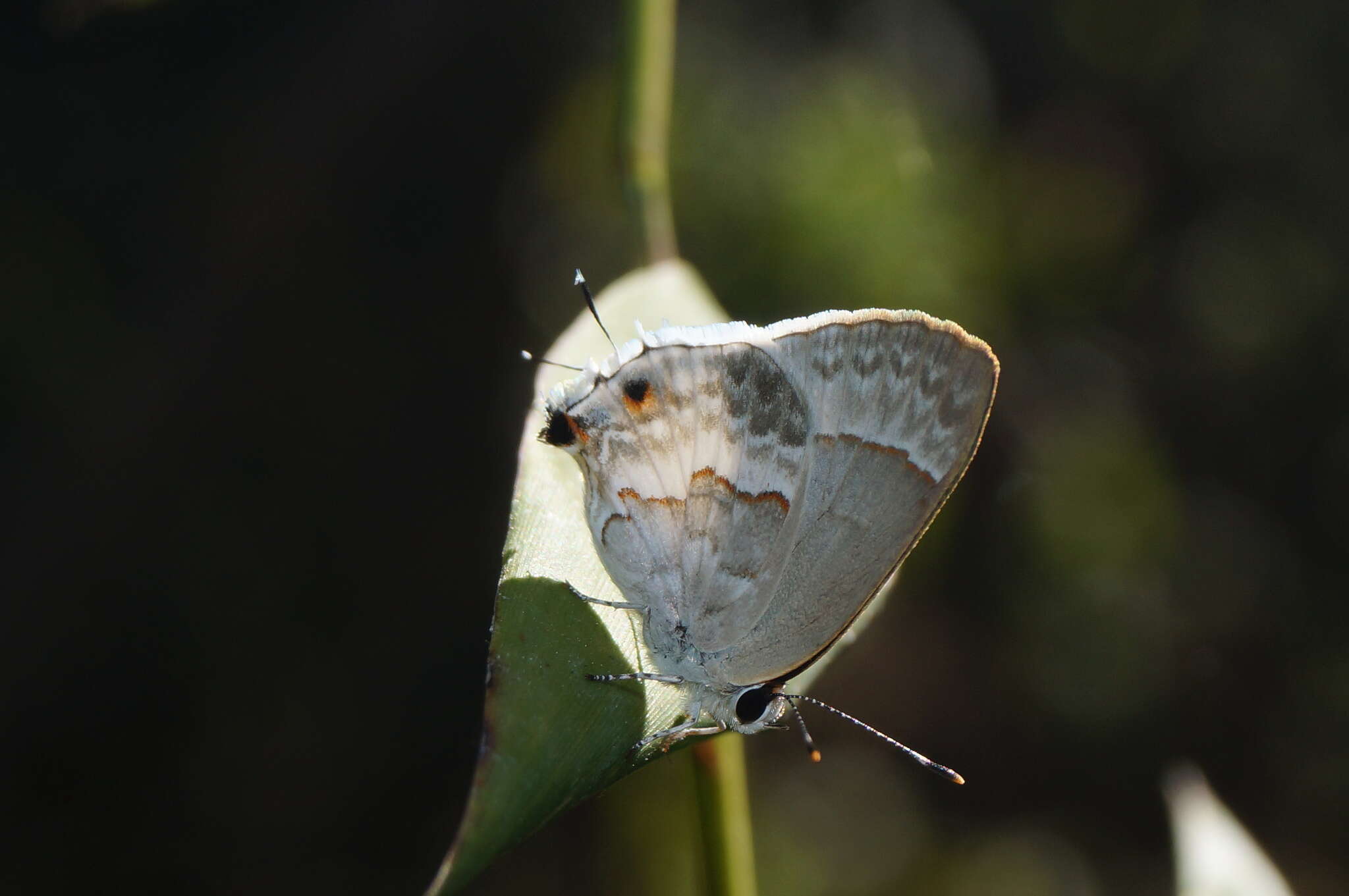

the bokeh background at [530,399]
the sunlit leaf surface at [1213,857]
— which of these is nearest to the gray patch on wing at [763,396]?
the sunlit leaf surface at [1213,857]

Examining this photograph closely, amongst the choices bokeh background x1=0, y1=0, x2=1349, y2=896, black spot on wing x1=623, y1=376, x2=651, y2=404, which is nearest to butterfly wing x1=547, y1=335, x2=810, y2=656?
black spot on wing x1=623, y1=376, x2=651, y2=404

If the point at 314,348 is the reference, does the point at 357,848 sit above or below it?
below

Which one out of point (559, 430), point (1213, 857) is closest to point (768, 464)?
point (559, 430)

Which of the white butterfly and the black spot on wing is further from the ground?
the black spot on wing

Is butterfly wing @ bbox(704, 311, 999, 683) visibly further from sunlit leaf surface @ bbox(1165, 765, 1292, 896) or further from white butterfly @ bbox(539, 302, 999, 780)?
sunlit leaf surface @ bbox(1165, 765, 1292, 896)

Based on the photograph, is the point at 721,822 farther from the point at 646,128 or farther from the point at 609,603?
the point at 646,128

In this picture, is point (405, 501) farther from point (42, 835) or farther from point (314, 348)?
point (42, 835)

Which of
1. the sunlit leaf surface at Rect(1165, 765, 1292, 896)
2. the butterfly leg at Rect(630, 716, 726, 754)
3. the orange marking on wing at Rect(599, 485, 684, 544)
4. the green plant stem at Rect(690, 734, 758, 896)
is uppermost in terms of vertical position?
the orange marking on wing at Rect(599, 485, 684, 544)

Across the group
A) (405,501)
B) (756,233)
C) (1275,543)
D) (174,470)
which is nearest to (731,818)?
(756,233)
